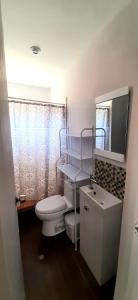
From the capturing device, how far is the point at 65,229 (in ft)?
6.57

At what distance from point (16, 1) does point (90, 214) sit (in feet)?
6.37

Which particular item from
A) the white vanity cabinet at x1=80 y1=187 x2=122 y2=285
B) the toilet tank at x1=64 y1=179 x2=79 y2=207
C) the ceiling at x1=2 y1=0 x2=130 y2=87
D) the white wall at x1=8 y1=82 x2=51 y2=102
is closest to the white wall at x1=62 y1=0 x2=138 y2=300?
the ceiling at x1=2 y1=0 x2=130 y2=87

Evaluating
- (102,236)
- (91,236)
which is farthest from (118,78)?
(91,236)

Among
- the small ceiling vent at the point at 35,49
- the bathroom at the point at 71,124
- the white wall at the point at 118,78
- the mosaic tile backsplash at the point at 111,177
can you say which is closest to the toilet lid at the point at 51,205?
the bathroom at the point at 71,124

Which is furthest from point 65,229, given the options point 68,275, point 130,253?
point 130,253

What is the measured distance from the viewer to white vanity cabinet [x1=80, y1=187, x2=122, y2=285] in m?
1.27

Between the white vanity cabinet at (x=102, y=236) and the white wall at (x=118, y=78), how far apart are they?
0.25 metres

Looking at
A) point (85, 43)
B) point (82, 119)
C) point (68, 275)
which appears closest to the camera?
point (68, 275)

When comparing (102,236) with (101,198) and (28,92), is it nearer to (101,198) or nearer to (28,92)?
(101,198)

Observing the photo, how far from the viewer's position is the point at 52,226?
6.26ft

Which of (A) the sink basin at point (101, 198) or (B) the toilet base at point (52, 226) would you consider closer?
(A) the sink basin at point (101, 198)

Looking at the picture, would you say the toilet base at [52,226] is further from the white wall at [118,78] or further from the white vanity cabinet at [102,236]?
the white wall at [118,78]

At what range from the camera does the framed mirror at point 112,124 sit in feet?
4.18

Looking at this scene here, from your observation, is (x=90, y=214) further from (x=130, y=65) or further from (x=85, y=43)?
(x=85, y=43)
